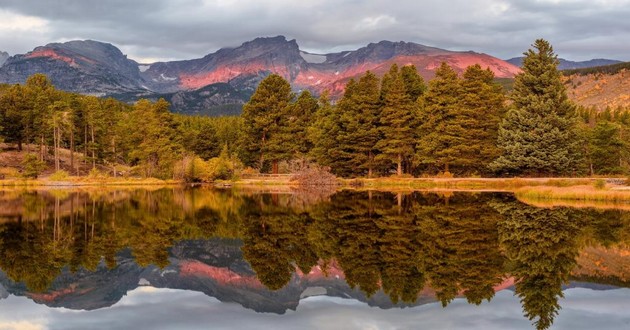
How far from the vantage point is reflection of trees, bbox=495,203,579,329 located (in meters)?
12.7

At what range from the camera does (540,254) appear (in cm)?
1870

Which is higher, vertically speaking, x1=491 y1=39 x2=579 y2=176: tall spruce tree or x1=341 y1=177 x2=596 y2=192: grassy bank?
x1=491 y1=39 x2=579 y2=176: tall spruce tree

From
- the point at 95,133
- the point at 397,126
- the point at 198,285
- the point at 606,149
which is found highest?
the point at 397,126

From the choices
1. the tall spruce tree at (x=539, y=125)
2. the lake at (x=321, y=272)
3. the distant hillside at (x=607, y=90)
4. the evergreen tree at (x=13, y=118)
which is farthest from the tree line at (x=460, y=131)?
the distant hillside at (x=607, y=90)

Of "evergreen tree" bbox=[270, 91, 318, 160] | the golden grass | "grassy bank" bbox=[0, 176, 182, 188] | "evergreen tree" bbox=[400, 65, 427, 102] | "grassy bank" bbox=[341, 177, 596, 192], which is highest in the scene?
"evergreen tree" bbox=[400, 65, 427, 102]

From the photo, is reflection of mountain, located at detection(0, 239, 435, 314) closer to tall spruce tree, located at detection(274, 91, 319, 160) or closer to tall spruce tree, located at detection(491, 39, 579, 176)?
tall spruce tree, located at detection(491, 39, 579, 176)

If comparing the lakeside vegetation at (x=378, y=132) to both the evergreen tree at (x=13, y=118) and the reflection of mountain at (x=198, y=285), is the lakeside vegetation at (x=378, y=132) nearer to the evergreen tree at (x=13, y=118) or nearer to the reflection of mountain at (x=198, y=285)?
the evergreen tree at (x=13, y=118)

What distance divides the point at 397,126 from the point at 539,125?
16635 millimetres

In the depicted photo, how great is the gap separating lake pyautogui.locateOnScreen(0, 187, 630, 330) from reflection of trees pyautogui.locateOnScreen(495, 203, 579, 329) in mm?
73

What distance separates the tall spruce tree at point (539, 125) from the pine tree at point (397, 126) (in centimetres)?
1106

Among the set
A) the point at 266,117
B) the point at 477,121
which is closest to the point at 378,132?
the point at 477,121

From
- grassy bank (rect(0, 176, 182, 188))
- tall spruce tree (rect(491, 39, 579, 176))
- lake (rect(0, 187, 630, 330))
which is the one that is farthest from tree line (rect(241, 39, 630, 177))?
lake (rect(0, 187, 630, 330))

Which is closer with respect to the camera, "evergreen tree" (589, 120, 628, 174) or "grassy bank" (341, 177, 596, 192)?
"grassy bank" (341, 177, 596, 192)

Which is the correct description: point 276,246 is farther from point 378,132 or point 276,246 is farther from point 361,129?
point 378,132
